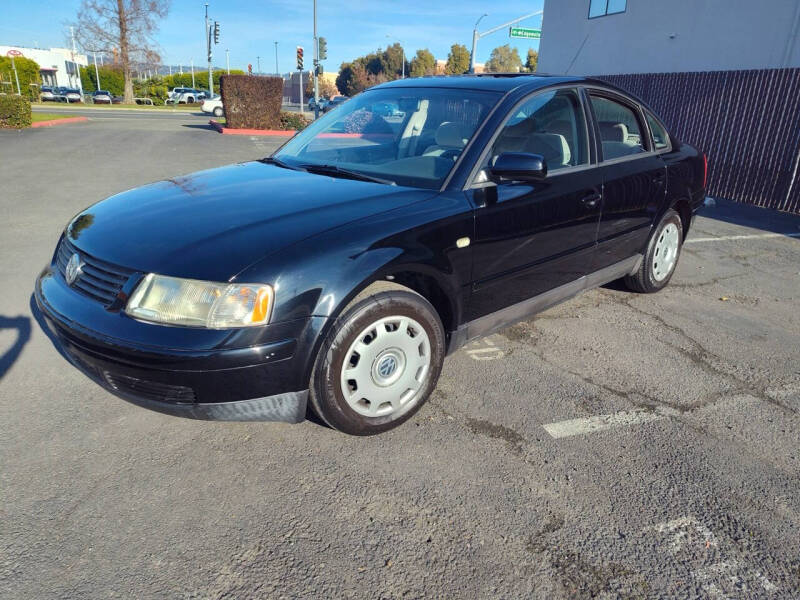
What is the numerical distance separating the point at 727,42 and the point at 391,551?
16435mm

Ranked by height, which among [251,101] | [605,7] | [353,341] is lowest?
[353,341]

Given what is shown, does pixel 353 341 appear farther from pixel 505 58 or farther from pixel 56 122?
pixel 505 58

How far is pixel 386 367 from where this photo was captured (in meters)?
2.71

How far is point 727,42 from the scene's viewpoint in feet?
46.8

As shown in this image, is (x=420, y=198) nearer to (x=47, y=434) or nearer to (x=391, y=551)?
(x=391, y=551)

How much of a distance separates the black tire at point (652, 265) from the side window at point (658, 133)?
0.53 meters

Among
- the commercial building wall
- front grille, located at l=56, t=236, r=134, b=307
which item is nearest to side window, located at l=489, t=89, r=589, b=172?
front grille, located at l=56, t=236, r=134, b=307

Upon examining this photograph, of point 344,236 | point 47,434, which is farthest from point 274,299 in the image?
point 47,434

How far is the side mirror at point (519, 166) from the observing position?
2.87m

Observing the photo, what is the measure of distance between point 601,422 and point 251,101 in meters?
20.4

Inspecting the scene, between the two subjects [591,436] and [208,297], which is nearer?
[208,297]

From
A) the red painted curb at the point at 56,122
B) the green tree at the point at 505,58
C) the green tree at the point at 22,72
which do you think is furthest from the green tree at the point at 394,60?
the red painted curb at the point at 56,122

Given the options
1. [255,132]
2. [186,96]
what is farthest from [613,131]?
[186,96]

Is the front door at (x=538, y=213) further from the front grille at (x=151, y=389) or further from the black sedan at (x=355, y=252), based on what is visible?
the front grille at (x=151, y=389)
